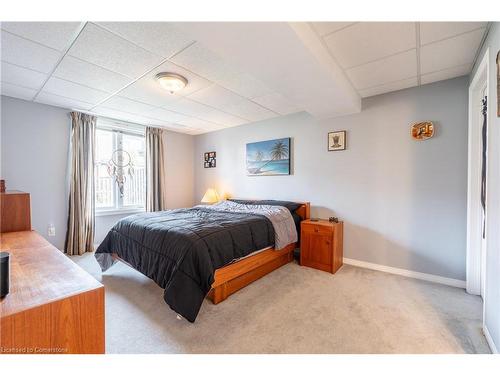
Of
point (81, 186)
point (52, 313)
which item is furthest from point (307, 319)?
point (81, 186)

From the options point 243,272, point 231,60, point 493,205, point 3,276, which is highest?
point 231,60

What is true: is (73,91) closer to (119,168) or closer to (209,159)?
(119,168)

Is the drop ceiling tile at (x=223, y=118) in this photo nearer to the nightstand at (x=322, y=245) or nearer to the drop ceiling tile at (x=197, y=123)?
the drop ceiling tile at (x=197, y=123)

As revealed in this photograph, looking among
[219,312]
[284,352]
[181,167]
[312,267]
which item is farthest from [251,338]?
[181,167]

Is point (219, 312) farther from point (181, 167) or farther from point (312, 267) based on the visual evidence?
point (181, 167)

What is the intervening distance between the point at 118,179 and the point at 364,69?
162 inches

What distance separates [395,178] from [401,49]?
1.42 m

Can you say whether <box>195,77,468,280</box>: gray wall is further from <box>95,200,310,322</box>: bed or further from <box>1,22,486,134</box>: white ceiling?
<box>95,200,310,322</box>: bed

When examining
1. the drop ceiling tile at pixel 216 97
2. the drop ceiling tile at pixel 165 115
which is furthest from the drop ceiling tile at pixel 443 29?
the drop ceiling tile at pixel 165 115

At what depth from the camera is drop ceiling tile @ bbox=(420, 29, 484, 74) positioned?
5.75 ft

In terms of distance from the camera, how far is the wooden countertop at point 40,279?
0.61 metres

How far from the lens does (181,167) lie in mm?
4910

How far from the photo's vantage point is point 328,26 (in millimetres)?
1627
